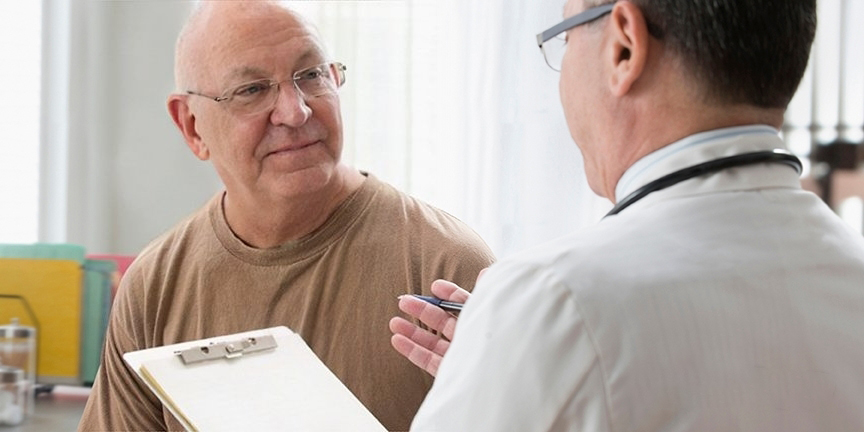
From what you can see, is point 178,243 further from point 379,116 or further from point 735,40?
point 379,116

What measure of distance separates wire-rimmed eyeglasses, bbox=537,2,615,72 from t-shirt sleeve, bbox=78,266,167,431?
1005mm

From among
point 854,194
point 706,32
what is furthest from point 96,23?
point 706,32

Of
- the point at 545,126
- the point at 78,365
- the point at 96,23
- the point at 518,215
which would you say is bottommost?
the point at 78,365

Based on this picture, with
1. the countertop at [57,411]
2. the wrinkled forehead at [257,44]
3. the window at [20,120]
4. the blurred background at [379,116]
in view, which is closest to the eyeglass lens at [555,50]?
the wrinkled forehead at [257,44]

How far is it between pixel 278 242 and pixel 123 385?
14.1 inches

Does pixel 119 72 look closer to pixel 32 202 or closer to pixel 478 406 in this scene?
pixel 32 202

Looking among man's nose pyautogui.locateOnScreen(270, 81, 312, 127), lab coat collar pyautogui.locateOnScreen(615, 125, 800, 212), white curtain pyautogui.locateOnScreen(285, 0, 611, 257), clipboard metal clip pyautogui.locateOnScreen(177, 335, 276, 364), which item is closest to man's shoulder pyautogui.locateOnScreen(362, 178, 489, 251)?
man's nose pyautogui.locateOnScreen(270, 81, 312, 127)

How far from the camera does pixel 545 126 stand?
3.46 m

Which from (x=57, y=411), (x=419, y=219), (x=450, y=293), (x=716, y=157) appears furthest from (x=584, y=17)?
(x=57, y=411)

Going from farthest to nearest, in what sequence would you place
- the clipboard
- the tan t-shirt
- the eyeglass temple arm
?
the tan t-shirt → the clipboard → the eyeglass temple arm

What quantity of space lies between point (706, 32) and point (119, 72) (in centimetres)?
326

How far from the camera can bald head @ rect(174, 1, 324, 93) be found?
1767mm

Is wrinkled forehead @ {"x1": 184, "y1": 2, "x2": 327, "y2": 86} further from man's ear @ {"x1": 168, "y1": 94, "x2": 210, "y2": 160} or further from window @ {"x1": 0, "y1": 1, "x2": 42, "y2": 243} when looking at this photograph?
window @ {"x1": 0, "y1": 1, "x2": 42, "y2": 243}

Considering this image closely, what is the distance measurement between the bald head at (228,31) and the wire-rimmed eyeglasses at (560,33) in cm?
81
